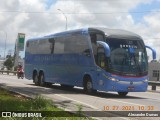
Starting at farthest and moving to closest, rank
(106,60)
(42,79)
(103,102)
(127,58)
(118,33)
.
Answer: (42,79), (118,33), (127,58), (106,60), (103,102)

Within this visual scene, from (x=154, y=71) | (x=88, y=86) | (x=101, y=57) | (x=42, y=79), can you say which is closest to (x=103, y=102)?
(x=101, y=57)

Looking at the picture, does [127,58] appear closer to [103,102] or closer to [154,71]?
[103,102]

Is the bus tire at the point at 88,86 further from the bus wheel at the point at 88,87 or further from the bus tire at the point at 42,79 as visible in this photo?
the bus tire at the point at 42,79

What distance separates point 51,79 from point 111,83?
7.47 metres

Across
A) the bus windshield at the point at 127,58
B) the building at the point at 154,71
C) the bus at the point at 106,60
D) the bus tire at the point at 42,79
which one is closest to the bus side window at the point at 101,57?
the bus at the point at 106,60

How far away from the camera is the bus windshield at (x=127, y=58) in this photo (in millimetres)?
19984

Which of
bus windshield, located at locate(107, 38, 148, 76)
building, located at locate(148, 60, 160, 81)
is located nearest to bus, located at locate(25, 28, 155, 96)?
bus windshield, located at locate(107, 38, 148, 76)

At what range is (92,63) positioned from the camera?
819 inches

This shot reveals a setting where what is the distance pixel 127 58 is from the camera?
794 inches

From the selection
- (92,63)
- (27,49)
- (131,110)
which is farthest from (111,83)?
(27,49)

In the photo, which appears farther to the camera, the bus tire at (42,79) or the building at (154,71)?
the building at (154,71)

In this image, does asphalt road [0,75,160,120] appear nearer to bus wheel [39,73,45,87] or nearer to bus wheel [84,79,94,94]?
bus wheel [84,79,94,94]

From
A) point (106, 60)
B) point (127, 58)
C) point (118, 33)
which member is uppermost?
point (118, 33)

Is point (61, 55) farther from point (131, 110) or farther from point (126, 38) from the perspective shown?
point (131, 110)
